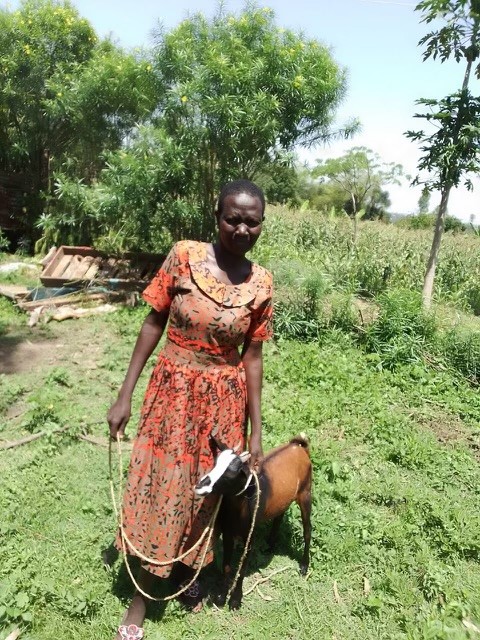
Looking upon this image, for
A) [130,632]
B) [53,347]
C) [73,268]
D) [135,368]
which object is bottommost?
[53,347]

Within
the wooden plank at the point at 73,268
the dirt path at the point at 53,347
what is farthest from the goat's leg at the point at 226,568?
the wooden plank at the point at 73,268

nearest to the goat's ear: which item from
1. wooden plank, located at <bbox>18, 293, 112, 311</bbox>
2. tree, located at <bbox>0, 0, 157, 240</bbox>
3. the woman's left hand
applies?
the woman's left hand

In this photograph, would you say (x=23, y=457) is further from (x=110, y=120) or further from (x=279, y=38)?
(x=110, y=120)

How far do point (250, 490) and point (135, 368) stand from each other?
2.43 ft

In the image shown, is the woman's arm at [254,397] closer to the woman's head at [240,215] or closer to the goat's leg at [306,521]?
the woman's head at [240,215]

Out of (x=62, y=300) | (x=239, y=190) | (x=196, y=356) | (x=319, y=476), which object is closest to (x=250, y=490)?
(x=196, y=356)

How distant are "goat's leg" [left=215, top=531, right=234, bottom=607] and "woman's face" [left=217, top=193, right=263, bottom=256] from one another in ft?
4.64

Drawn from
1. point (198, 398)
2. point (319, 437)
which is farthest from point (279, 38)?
point (198, 398)

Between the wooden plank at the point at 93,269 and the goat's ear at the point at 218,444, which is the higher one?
the goat's ear at the point at 218,444

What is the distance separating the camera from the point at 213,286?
6.75 ft

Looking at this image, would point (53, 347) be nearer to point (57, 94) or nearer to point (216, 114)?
point (216, 114)

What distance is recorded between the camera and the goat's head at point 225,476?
198 cm

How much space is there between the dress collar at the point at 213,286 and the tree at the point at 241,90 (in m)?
5.37

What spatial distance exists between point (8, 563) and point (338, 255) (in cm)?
699
